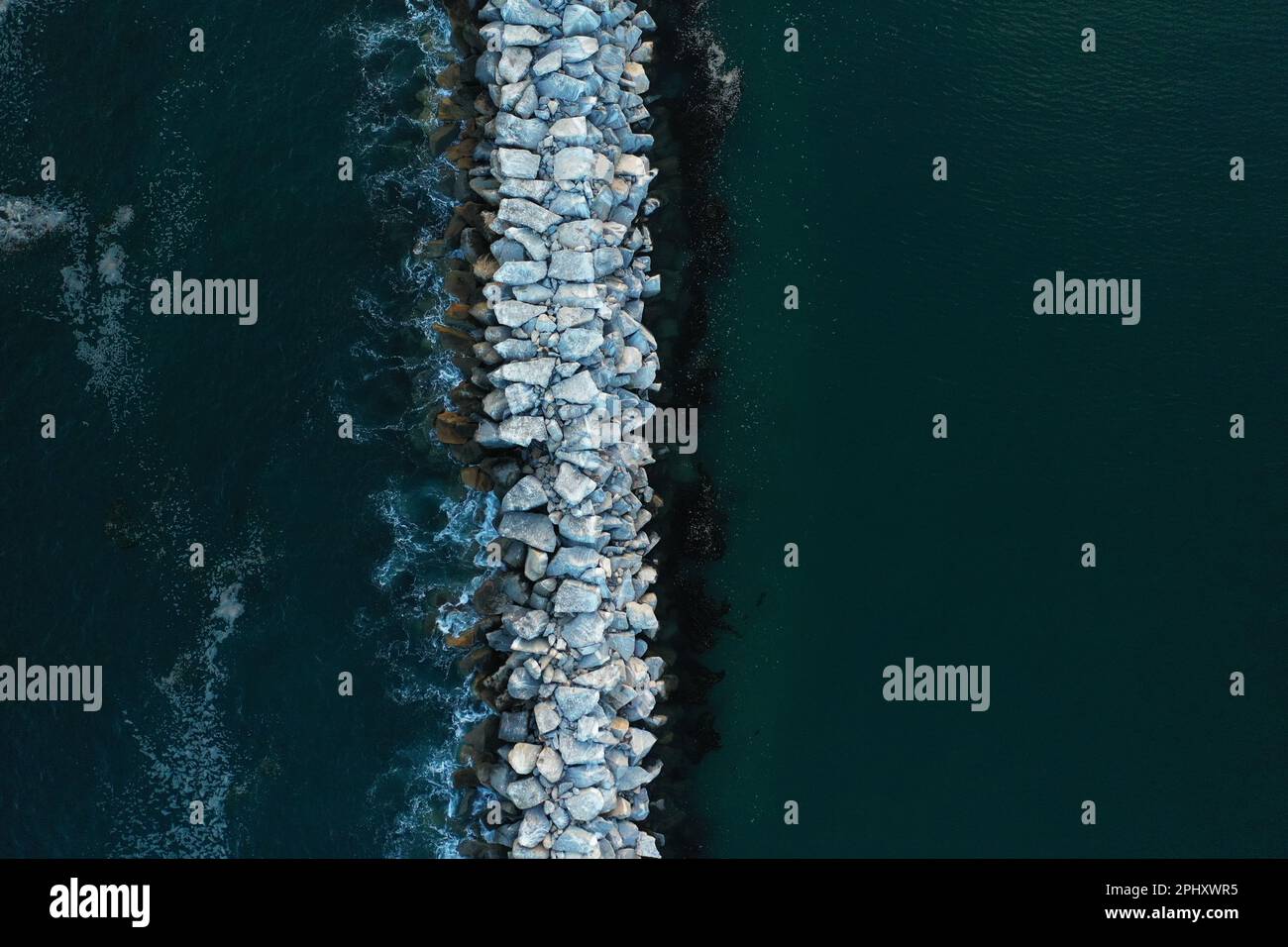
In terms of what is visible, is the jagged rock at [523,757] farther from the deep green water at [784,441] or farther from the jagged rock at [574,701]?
the deep green water at [784,441]

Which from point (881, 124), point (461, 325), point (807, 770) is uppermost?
point (881, 124)

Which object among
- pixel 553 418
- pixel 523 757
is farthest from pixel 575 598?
pixel 553 418

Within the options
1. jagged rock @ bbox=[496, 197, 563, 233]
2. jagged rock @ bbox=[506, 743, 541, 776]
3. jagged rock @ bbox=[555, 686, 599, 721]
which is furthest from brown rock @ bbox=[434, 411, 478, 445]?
jagged rock @ bbox=[506, 743, 541, 776]

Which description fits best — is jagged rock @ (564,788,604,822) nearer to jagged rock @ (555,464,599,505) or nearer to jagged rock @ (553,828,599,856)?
jagged rock @ (553,828,599,856)

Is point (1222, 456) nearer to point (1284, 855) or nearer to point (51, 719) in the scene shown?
point (1284, 855)

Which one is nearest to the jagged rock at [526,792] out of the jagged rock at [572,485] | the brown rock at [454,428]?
the jagged rock at [572,485]
